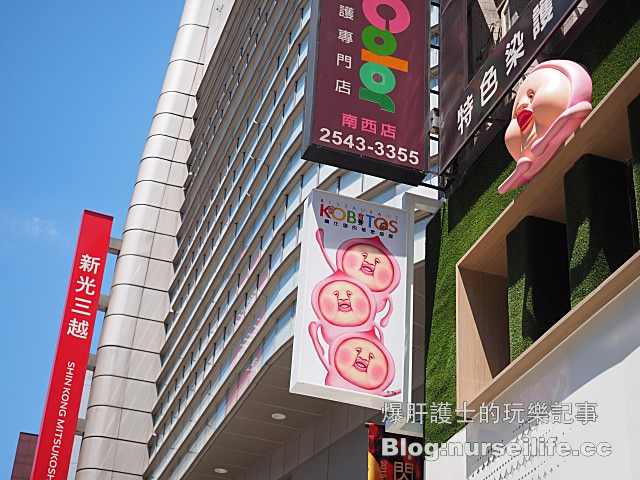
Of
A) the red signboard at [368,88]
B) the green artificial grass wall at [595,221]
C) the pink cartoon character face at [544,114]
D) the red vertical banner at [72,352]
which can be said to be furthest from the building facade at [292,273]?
the red vertical banner at [72,352]


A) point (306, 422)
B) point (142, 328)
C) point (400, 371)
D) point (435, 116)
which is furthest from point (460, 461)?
point (142, 328)

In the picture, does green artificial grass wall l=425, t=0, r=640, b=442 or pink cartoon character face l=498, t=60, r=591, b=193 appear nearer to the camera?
pink cartoon character face l=498, t=60, r=591, b=193

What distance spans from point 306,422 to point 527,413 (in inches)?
545

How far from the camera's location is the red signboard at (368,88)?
11.9 metres

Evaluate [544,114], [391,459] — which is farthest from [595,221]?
[391,459]

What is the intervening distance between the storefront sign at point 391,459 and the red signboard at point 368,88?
138 inches

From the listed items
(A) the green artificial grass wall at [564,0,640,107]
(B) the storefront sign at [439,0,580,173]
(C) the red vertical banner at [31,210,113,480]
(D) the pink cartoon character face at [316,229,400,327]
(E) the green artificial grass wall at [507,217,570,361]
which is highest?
(C) the red vertical banner at [31,210,113,480]

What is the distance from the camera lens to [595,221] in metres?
8.54

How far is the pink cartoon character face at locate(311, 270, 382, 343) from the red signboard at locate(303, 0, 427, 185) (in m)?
1.57

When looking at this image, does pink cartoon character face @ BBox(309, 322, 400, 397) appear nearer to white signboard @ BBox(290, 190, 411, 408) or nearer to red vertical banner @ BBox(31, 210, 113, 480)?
white signboard @ BBox(290, 190, 411, 408)

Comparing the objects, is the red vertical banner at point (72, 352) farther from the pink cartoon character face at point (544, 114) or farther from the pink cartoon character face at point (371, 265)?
the pink cartoon character face at point (544, 114)

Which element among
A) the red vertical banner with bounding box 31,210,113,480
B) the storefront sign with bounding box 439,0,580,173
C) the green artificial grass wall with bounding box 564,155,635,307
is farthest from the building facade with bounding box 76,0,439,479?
the green artificial grass wall with bounding box 564,155,635,307

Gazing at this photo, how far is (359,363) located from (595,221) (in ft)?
11.2

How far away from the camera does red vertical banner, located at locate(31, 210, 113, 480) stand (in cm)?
3300
